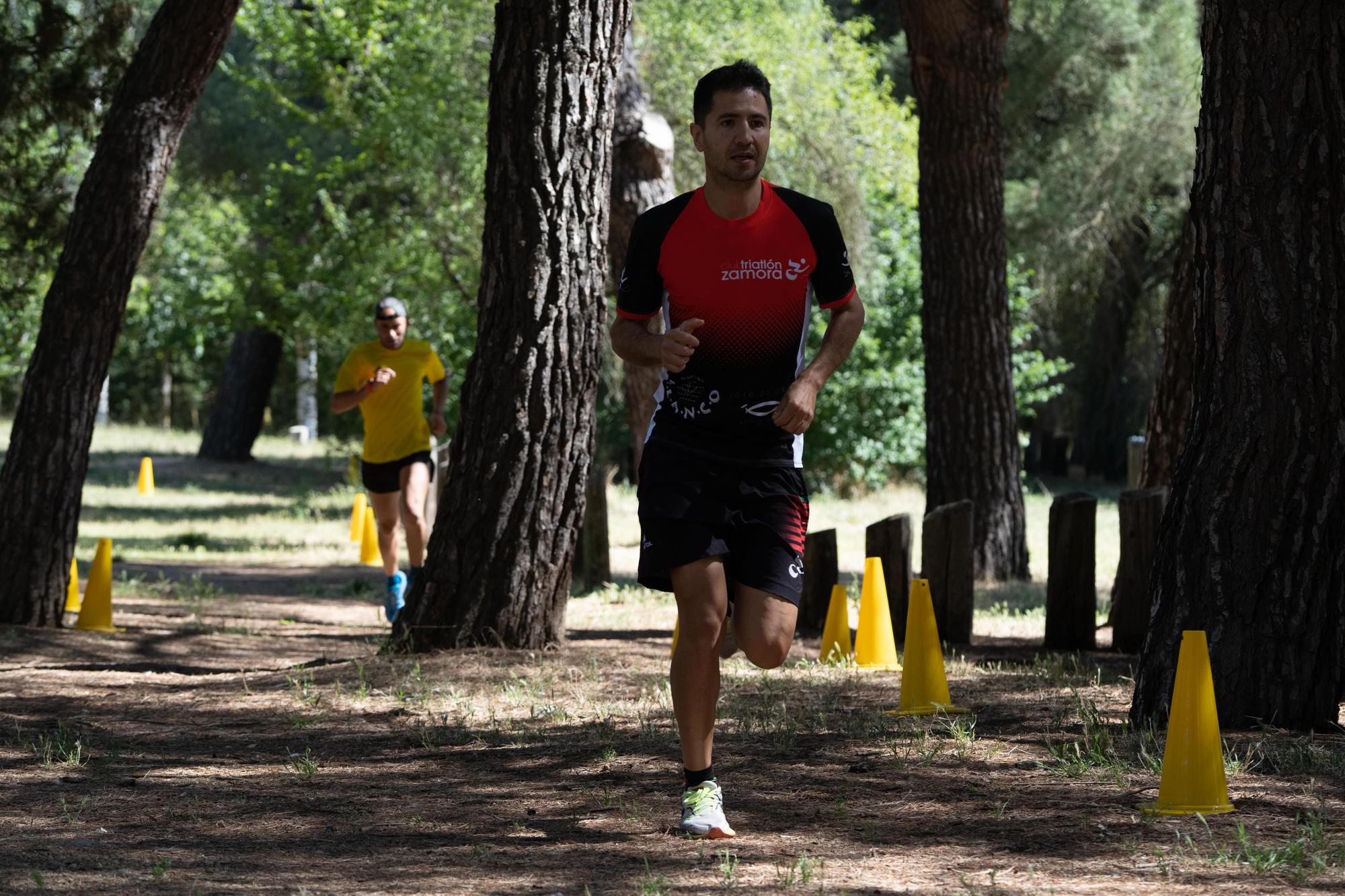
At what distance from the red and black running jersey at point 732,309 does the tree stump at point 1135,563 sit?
3.90 metres

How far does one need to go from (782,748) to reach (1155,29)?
2570cm

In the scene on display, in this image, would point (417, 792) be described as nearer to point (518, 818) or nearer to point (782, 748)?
point (518, 818)

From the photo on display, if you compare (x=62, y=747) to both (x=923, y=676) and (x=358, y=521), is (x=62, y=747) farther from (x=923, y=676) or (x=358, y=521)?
(x=358, y=521)

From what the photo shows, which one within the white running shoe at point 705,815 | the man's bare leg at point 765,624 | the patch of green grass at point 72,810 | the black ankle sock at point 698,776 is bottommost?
the patch of green grass at point 72,810

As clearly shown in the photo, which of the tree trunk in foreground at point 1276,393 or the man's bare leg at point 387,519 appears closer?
the tree trunk in foreground at point 1276,393

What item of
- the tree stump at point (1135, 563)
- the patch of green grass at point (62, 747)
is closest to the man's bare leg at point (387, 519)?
the patch of green grass at point (62, 747)

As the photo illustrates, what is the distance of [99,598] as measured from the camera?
9898mm

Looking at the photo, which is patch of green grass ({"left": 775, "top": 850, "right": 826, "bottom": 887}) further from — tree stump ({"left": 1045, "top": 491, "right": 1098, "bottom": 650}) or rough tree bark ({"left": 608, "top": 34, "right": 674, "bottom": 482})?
rough tree bark ({"left": 608, "top": 34, "right": 674, "bottom": 482})

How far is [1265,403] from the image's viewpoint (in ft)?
18.3

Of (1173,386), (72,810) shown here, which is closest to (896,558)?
(1173,386)

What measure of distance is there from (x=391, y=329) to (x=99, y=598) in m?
2.48

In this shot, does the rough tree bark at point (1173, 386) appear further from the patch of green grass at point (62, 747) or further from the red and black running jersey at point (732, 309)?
the patch of green grass at point (62, 747)

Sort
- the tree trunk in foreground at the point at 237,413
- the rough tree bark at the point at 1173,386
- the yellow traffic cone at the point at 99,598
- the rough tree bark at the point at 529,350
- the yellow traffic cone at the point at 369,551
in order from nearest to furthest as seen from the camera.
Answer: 1. the rough tree bark at the point at 529,350
2. the rough tree bark at the point at 1173,386
3. the yellow traffic cone at the point at 99,598
4. the yellow traffic cone at the point at 369,551
5. the tree trunk in foreground at the point at 237,413

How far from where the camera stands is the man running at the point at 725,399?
4.58 meters
